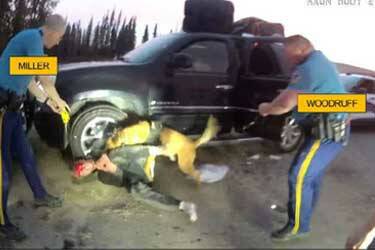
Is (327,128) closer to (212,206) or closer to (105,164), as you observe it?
(212,206)

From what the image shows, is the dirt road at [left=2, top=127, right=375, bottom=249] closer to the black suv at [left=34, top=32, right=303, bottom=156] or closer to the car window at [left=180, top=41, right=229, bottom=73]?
the black suv at [left=34, top=32, right=303, bottom=156]

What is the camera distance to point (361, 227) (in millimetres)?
2215

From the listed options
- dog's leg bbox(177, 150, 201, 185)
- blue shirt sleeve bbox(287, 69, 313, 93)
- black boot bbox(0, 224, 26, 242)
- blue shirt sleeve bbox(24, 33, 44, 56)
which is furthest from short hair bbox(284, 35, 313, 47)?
black boot bbox(0, 224, 26, 242)

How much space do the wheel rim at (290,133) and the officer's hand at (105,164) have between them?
0.63m

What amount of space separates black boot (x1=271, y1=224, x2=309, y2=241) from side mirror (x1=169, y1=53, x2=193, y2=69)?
2.16 ft

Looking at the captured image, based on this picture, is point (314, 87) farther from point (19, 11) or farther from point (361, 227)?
point (19, 11)

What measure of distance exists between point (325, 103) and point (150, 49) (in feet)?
2.13

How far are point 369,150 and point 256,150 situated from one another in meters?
0.46

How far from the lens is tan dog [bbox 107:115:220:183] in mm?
2217

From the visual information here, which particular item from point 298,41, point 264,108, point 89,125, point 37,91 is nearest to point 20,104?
point 37,91

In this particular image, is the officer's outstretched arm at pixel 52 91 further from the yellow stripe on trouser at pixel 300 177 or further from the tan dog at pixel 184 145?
the yellow stripe on trouser at pixel 300 177

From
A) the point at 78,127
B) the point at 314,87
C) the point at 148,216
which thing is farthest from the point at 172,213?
the point at 314,87

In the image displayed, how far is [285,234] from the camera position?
2084 mm

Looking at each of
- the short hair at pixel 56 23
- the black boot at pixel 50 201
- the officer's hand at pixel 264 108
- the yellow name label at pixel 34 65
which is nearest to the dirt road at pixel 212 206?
the black boot at pixel 50 201
